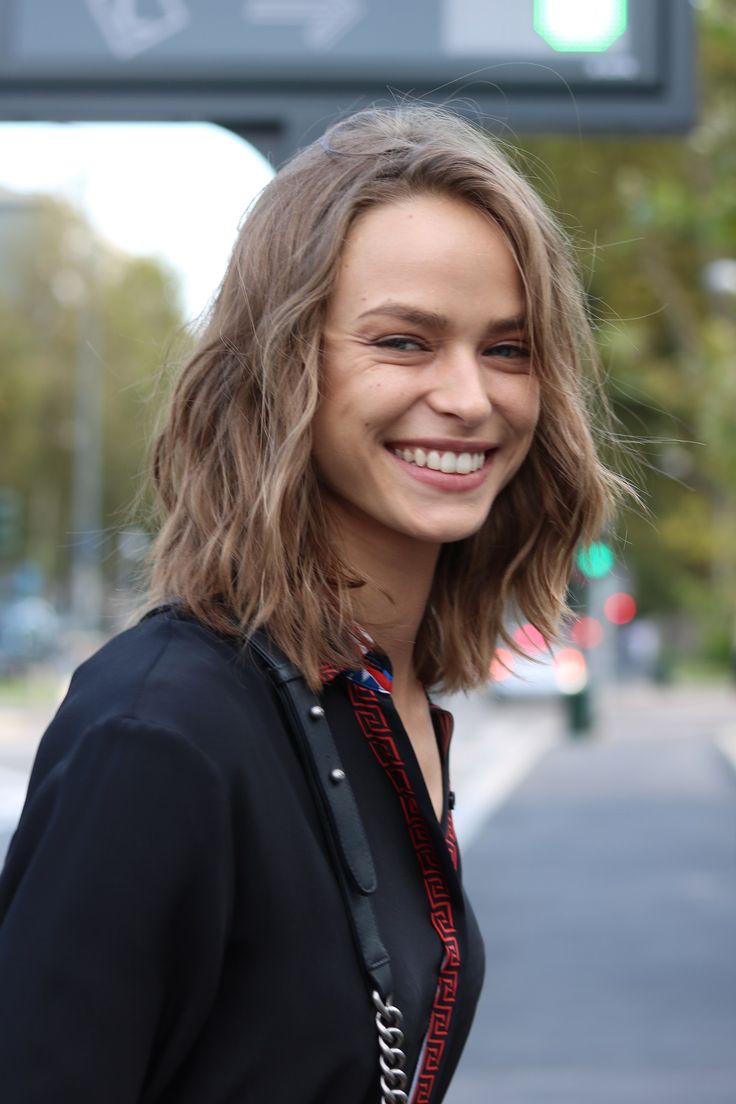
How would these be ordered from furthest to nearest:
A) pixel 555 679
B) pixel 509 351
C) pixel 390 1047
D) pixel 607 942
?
pixel 555 679, pixel 607 942, pixel 509 351, pixel 390 1047

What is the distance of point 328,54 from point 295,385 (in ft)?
9.15

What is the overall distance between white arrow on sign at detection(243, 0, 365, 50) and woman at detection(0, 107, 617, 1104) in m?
2.36

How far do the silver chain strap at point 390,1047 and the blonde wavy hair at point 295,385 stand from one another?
317 millimetres

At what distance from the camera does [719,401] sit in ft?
68.1

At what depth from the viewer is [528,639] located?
96.6 inches

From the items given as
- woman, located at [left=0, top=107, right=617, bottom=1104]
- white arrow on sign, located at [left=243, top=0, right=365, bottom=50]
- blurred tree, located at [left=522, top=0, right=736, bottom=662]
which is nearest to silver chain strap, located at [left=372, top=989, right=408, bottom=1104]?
woman, located at [left=0, top=107, right=617, bottom=1104]

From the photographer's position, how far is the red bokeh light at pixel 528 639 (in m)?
2.36

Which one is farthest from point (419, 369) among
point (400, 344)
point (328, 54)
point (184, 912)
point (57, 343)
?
point (57, 343)

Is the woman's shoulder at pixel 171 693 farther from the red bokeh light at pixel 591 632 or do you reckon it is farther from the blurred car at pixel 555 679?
the red bokeh light at pixel 591 632

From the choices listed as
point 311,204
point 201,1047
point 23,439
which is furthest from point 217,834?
point 23,439

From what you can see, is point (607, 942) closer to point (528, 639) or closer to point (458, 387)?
point (528, 639)

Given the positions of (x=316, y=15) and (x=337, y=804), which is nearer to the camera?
(x=337, y=804)

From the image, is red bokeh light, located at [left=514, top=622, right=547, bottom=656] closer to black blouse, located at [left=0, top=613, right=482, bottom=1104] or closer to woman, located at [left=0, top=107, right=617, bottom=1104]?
woman, located at [left=0, top=107, right=617, bottom=1104]

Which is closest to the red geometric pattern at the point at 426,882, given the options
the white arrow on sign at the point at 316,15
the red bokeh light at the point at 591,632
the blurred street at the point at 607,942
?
the white arrow on sign at the point at 316,15
